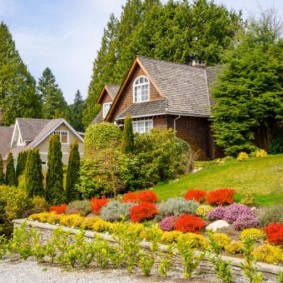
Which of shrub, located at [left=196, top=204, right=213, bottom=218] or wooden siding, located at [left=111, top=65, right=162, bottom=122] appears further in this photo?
A: wooden siding, located at [left=111, top=65, right=162, bottom=122]

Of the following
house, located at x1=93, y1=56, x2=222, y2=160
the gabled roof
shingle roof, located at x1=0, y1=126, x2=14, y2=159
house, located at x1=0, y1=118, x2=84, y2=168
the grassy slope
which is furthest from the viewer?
shingle roof, located at x1=0, y1=126, x2=14, y2=159

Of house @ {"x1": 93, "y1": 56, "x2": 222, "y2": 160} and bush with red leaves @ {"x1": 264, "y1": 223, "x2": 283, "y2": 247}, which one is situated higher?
house @ {"x1": 93, "y1": 56, "x2": 222, "y2": 160}

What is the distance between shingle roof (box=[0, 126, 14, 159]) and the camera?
3738cm

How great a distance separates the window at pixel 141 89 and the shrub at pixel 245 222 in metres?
17.1

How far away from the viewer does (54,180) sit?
612 inches

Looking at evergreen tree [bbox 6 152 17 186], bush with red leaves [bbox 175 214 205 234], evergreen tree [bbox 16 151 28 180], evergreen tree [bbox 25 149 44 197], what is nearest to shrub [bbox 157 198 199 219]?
bush with red leaves [bbox 175 214 205 234]

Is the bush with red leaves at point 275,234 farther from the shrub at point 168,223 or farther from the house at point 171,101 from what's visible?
the house at point 171,101

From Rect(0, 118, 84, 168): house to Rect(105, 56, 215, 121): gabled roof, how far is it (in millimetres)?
9955

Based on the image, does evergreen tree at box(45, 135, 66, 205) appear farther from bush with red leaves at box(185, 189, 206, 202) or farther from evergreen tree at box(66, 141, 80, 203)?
bush with red leaves at box(185, 189, 206, 202)

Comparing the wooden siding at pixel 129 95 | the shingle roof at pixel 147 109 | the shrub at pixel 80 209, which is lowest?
the shrub at pixel 80 209

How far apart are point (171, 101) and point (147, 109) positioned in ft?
5.02

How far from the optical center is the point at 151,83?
80.8 ft

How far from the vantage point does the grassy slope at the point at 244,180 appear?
12163 mm

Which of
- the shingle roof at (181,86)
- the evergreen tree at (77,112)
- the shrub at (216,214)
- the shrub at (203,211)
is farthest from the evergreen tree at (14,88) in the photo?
the shrub at (216,214)
